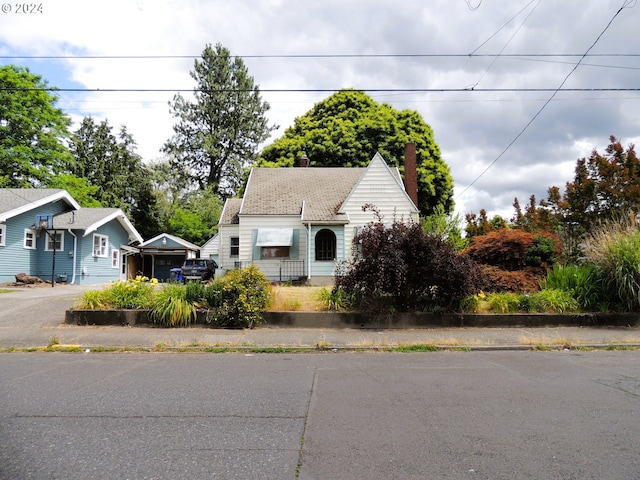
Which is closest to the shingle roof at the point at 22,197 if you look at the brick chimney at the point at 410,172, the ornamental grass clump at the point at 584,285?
the brick chimney at the point at 410,172

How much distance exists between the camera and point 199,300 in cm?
1188

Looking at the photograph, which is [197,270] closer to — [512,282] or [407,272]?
[407,272]

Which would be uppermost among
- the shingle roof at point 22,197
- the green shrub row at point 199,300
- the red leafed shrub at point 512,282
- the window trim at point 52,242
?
the shingle roof at point 22,197

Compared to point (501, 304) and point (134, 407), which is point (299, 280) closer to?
point (501, 304)

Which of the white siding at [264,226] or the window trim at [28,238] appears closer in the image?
the white siding at [264,226]

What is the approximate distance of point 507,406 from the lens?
533cm

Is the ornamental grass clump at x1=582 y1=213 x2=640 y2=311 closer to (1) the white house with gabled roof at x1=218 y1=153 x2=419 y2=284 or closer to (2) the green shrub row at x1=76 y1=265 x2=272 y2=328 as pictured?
(2) the green shrub row at x1=76 y1=265 x2=272 y2=328

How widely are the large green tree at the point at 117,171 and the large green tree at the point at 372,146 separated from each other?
17905mm

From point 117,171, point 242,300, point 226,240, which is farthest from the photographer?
point 117,171

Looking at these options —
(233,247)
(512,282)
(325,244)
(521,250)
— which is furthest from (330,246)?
Answer: (512,282)

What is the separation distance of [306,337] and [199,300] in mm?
3335

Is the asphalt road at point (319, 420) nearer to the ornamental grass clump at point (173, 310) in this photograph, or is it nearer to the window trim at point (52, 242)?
the ornamental grass clump at point (173, 310)

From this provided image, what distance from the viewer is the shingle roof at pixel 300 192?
23.2 meters

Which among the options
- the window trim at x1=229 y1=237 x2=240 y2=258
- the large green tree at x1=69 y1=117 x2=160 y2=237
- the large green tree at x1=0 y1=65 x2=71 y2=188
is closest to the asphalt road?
the window trim at x1=229 y1=237 x2=240 y2=258
